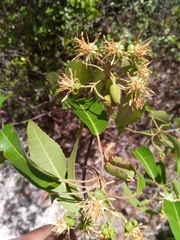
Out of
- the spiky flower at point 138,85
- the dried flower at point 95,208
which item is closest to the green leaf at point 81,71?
the spiky flower at point 138,85

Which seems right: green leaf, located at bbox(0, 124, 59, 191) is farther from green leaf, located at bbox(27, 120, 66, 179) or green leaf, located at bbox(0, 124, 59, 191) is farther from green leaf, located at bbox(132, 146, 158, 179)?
green leaf, located at bbox(132, 146, 158, 179)

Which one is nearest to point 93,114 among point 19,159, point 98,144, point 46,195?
point 98,144

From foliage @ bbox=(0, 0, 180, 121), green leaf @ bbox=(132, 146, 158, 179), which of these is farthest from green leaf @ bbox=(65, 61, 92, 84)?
foliage @ bbox=(0, 0, 180, 121)

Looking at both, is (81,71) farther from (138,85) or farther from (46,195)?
(46,195)

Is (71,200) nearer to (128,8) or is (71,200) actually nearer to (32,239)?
(32,239)

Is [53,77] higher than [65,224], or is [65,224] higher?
[53,77]

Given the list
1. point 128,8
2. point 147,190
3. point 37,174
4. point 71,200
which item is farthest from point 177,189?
point 128,8
